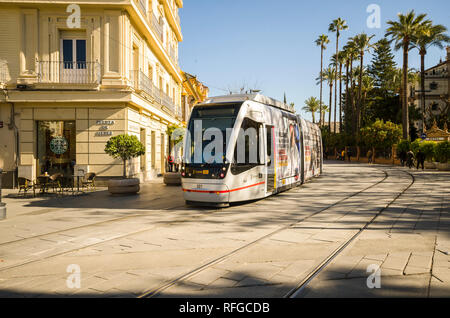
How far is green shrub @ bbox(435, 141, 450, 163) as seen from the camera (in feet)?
87.8

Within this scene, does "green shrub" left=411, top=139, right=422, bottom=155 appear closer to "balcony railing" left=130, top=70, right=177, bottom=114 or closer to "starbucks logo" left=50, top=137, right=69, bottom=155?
"balcony railing" left=130, top=70, right=177, bottom=114

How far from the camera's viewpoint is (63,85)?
55.1 ft

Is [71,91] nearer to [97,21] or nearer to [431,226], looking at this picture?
[97,21]

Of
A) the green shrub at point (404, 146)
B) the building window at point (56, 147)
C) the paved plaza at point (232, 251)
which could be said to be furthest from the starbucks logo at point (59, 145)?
the green shrub at point (404, 146)

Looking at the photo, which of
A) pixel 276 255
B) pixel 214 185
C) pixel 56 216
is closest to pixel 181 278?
pixel 276 255

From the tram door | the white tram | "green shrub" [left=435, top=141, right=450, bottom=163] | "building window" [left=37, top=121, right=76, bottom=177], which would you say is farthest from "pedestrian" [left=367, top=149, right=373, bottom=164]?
"building window" [left=37, top=121, right=76, bottom=177]

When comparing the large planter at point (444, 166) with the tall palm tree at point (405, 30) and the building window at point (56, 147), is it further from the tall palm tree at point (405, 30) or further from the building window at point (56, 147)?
the building window at point (56, 147)

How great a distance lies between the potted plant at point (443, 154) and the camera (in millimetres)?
26688

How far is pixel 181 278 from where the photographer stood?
4539 millimetres

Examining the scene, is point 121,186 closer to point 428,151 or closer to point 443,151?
point 443,151

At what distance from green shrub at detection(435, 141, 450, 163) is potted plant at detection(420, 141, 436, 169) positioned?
976 millimetres

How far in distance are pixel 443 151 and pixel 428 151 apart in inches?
90.1

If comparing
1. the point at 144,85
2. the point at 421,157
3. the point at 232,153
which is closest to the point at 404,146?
the point at 421,157

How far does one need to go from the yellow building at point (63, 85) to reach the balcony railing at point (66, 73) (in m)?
0.04
